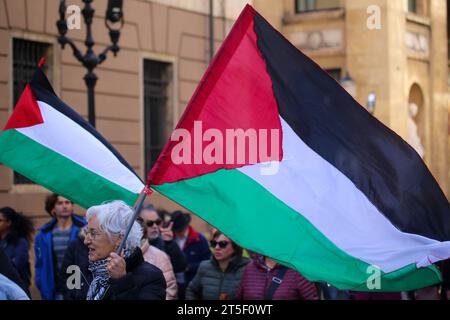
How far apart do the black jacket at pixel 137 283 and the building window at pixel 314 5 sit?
24.1 m

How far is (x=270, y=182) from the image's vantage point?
253 inches

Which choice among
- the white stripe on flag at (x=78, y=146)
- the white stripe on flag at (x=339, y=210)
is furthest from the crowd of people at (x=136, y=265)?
the white stripe on flag at (x=339, y=210)

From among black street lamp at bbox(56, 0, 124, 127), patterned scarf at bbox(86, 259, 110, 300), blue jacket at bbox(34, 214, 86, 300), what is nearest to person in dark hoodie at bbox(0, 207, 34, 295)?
blue jacket at bbox(34, 214, 86, 300)

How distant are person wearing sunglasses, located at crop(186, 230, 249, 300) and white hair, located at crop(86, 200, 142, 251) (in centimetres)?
332

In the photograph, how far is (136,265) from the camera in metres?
6.32

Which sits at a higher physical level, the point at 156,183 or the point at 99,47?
the point at 99,47

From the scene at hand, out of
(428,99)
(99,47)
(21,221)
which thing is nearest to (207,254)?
(21,221)

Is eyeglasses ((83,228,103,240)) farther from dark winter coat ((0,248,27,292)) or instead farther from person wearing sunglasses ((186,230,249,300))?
person wearing sunglasses ((186,230,249,300))

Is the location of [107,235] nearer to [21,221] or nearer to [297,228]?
[297,228]

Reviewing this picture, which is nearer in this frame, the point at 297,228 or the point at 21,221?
the point at 297,228

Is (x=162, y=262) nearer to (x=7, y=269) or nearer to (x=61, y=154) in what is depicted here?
(x=61, y=154)

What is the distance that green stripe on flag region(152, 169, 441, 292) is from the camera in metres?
6.04

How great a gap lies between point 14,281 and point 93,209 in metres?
0.80
